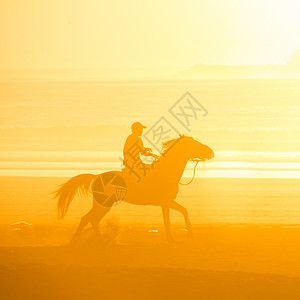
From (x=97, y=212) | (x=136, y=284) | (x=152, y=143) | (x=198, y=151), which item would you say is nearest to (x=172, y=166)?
(x=198, y=151)

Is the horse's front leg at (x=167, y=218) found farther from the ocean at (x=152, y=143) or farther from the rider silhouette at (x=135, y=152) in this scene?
the ocean at (x=152, y=143)

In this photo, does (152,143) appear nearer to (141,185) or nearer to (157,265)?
(141,185)

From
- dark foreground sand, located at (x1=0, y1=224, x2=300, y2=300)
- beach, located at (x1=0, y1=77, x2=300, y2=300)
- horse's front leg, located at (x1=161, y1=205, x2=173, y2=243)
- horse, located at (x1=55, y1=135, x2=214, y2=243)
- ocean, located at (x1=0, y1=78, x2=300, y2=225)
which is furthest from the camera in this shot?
ocean, located at (x1=0, y1=78, x2=300, y2=225)

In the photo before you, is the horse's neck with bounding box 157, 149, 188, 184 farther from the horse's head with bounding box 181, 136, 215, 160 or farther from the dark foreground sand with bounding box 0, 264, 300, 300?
the dark foreground sand with bounding box 0, 264, 300, 300

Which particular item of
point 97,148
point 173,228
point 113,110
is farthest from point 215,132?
point 173,228

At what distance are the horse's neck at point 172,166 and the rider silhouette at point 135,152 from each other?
11.7 inches

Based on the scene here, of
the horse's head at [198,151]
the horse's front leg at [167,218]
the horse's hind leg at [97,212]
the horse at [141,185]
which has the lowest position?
the horse's front leg at [167,218]

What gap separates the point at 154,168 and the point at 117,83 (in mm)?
72587

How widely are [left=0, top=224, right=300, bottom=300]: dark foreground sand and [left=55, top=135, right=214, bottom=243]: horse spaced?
576 mm

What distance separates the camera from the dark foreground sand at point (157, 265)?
9.68 meters

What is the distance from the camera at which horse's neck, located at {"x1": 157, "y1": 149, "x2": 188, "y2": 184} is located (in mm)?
12734

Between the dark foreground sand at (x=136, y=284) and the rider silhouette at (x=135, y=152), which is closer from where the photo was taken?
the dark foreground sand at (x=136, y=284)

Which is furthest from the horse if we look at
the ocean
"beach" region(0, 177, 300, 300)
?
the ocean

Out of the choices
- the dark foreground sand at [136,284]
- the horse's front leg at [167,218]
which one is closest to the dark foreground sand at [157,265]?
the dark foreground sand at [136,284]
